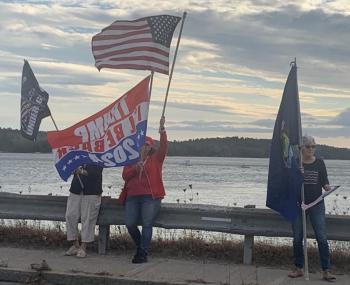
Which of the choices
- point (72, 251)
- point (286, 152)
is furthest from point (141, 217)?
point (286, 152)

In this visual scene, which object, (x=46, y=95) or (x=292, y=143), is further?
(x=46, y=95)

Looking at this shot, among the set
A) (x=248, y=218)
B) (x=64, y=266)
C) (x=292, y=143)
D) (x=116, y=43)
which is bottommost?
(x=64, y=266)

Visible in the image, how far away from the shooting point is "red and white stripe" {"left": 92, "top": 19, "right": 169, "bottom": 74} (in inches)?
346

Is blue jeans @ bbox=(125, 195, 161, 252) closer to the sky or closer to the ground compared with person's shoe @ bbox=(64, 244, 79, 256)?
closer to the sky

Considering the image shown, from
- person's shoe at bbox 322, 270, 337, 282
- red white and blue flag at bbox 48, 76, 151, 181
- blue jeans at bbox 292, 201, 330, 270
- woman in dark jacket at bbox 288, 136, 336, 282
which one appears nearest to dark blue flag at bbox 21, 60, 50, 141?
red white and blue flag at bbox 48, 76, 151, 181

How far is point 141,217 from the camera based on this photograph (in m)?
8.89

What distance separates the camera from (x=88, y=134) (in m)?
8.97

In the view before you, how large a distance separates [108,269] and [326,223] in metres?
2.86

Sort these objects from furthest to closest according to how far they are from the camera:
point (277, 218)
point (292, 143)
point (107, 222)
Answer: point (107, 222)
point (277, 218)
point (292, 143)

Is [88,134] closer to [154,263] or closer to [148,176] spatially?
[148,176]

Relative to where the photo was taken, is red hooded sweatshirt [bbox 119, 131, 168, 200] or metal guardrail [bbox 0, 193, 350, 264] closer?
metal guardrail [bbox 0, 193, 350, 264]

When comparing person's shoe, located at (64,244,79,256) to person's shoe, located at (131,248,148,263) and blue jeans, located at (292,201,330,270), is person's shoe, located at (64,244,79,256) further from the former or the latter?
blue jeans, located at (292,201,330,270)

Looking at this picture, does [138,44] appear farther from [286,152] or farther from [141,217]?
[286,152]

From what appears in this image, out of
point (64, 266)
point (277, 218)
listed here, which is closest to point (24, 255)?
point (64, 266)
